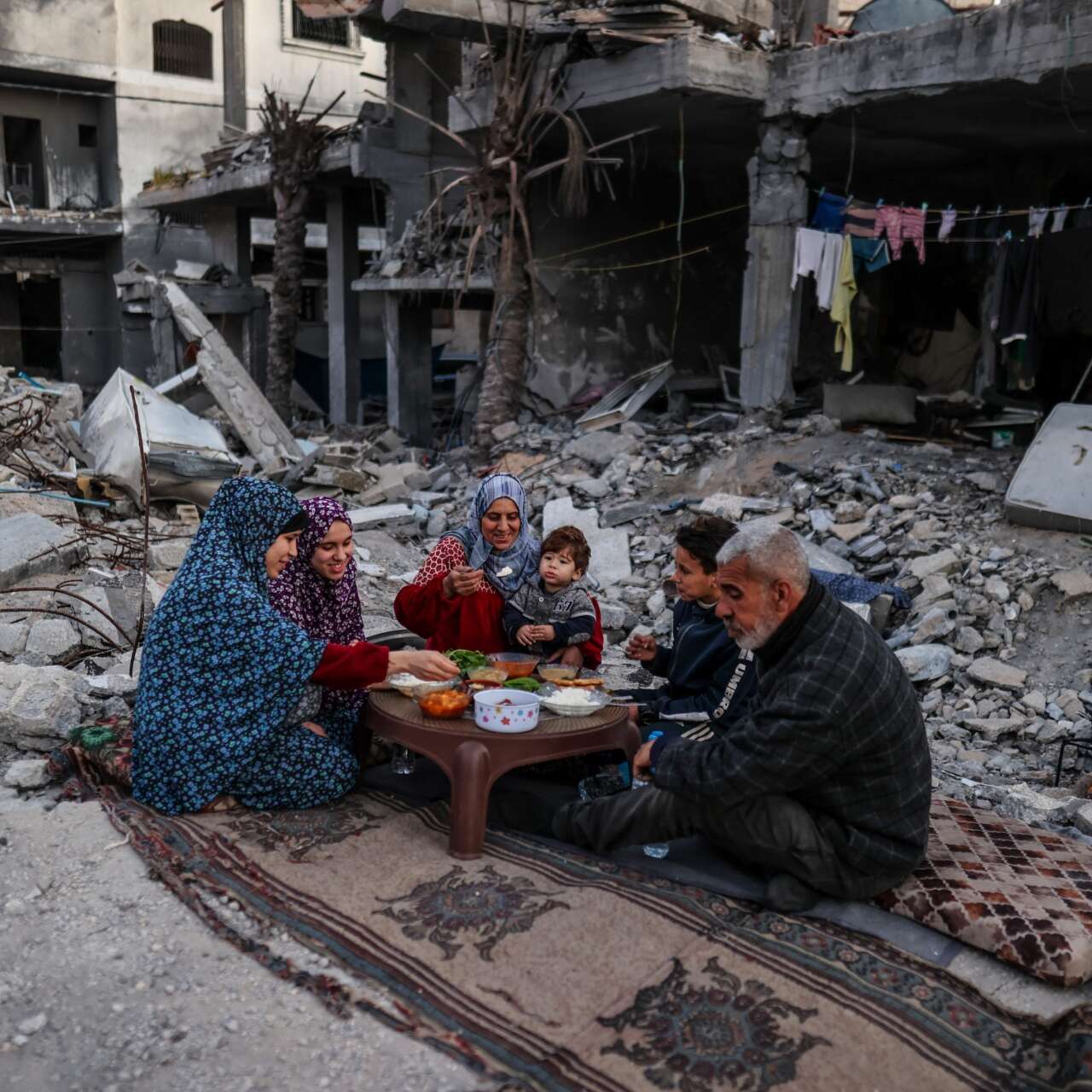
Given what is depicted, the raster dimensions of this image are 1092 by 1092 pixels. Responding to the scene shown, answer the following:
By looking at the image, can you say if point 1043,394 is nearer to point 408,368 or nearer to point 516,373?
point 516,373

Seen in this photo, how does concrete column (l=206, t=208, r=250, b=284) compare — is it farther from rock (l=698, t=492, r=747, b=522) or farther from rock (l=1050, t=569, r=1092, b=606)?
rock (l=1050, t=569, r=1092, b=606)

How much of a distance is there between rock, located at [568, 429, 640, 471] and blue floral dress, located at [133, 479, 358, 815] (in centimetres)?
758

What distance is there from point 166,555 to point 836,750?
692cm

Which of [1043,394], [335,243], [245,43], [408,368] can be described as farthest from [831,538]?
[245,43]

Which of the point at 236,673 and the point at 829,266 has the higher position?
the point at 829,266

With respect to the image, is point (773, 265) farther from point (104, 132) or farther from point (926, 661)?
point (104, 132)

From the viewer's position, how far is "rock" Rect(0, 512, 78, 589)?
760 cm

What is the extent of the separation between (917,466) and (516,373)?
4.78m

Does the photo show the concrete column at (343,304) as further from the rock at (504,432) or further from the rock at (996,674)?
the rock at (996,674)

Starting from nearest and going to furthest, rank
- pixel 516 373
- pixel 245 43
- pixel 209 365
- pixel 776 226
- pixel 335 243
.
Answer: pixel 776 226 → pixel 516 373 → pixel 209 365 → pixel 335 243 → pixel 245 43

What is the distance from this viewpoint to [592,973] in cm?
309

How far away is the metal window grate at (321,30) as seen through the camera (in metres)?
27.0

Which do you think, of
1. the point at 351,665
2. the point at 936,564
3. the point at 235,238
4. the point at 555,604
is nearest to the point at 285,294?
the point at 235,238

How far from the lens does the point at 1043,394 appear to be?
43.6 feet
